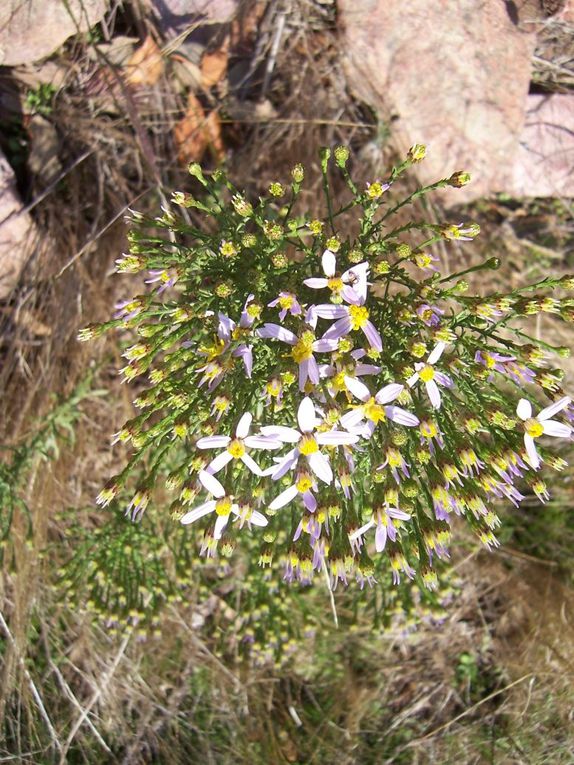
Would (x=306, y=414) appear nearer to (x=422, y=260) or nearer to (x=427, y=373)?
(x=427, y=373)

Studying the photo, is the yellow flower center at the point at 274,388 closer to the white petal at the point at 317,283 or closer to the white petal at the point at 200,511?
the white petal at the point at 317,283

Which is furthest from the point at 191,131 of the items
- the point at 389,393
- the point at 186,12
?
the point at 389,393

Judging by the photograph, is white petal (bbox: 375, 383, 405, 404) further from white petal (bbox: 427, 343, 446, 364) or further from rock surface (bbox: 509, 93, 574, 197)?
rock surface (bbox: 509, 93, 574, 197)

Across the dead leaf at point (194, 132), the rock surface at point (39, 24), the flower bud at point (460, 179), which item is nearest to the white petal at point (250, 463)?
the flower bud at point (460, 179)

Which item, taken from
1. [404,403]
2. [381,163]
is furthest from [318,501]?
[381,163]

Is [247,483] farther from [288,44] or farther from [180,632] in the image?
[288,44]
